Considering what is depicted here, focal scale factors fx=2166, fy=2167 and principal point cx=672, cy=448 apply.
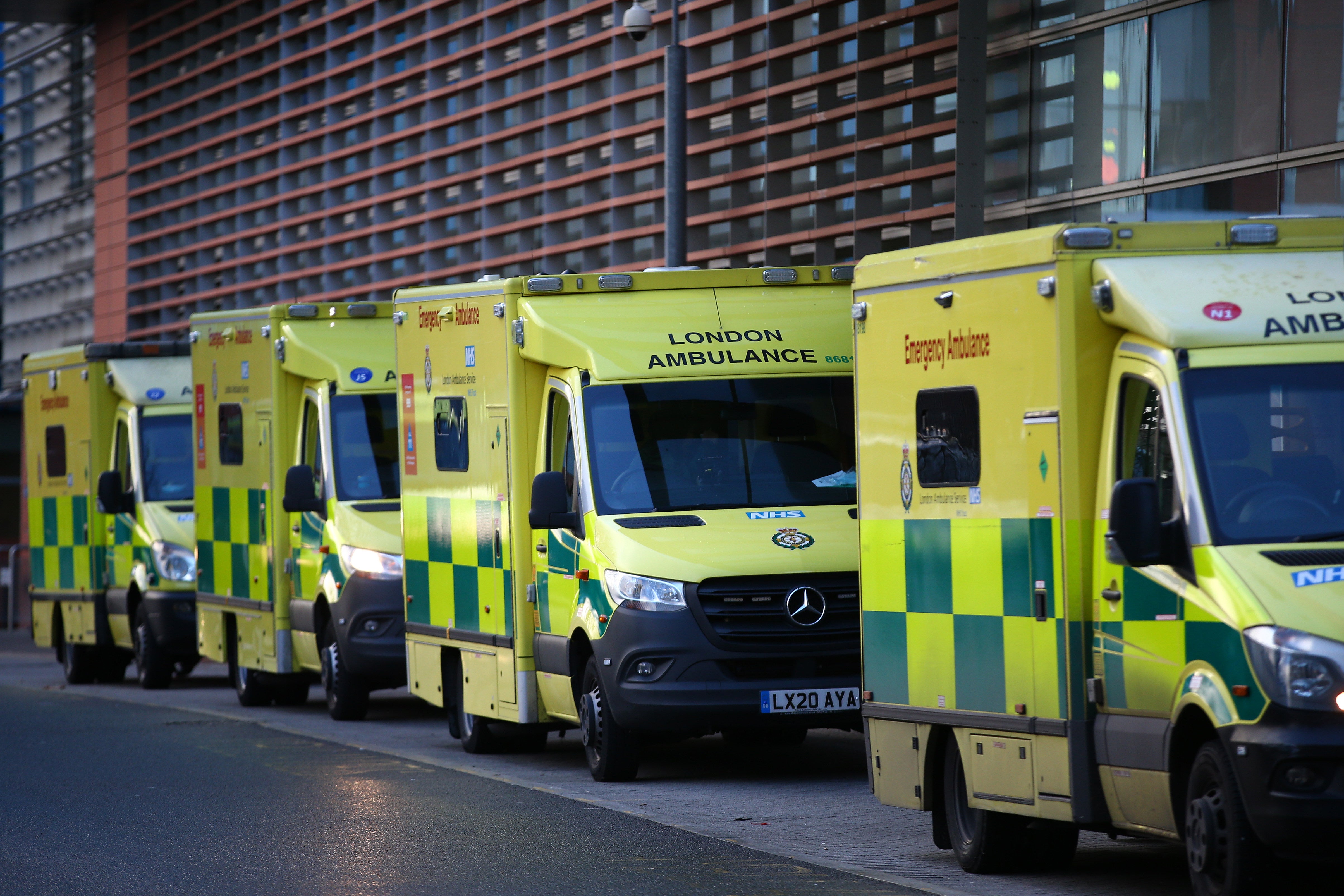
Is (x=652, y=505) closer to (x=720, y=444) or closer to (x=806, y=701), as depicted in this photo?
(x=720, y=444)

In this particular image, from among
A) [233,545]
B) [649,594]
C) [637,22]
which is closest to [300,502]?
[233,545]

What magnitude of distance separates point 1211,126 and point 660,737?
Answer: 616 cm

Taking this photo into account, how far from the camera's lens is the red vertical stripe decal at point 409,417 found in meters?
14.6

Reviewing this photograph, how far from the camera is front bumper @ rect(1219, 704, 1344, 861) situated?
661cm

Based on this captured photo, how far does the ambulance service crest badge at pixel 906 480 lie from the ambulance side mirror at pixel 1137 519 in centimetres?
188

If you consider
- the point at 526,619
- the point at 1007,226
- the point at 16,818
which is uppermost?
the point at 1007,226

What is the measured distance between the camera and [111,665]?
2244cm

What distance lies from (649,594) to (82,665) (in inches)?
485

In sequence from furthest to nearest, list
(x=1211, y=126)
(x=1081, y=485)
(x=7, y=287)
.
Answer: (x=7, y=287) < (x=1211, y=126) < (x=1081, y=485)

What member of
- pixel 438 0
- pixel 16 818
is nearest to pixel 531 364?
pixel 16 818

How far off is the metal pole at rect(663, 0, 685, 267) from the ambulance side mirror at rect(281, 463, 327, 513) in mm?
3212

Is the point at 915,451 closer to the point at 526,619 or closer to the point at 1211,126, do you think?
the point at 526,619

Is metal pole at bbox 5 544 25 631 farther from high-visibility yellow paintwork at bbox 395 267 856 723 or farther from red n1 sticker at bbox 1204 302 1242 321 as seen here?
red n1 sticker at bbox 1204 302 1242 321

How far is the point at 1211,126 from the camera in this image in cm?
1515
